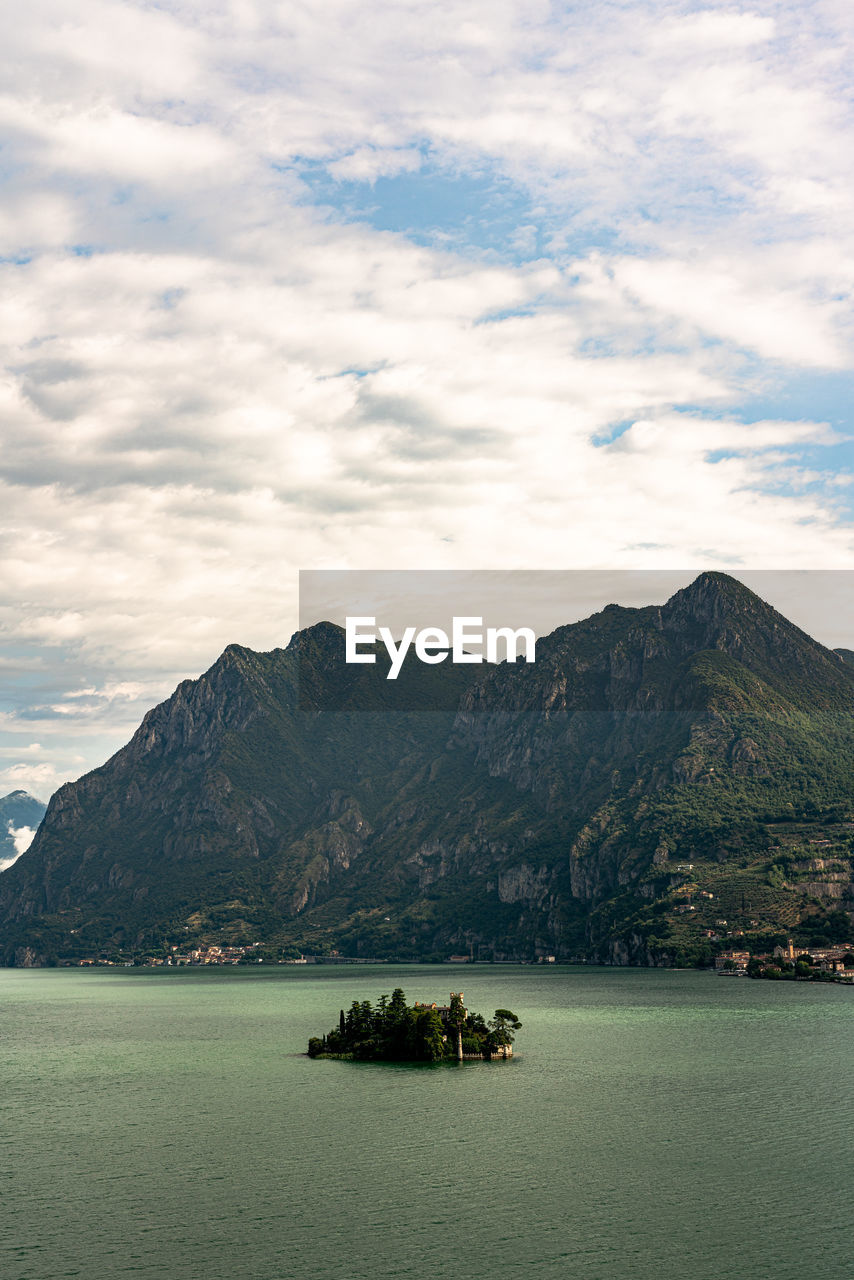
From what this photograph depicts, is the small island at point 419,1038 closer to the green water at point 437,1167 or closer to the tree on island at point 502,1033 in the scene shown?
the tree on island at point 502,1033

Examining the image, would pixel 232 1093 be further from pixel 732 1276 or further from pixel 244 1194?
pixel 732 1276

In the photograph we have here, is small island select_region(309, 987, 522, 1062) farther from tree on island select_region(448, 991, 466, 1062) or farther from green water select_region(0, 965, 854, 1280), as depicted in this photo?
green water select_region(0, 965, 854, 1280)

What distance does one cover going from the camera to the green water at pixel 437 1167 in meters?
70.3

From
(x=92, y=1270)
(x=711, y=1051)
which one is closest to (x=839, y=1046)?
(x=711, y=1051)

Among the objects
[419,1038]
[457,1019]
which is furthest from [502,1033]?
[419,1038]

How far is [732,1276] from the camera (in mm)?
66562

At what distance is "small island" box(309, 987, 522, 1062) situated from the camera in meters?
154

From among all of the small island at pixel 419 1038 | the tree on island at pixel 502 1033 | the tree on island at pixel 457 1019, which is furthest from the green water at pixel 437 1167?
the tree on island at pixel 457 1019

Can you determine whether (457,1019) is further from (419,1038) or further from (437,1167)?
(437,1167)

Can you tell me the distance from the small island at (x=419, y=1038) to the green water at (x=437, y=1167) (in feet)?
18.1

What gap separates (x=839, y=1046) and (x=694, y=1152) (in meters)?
71.9

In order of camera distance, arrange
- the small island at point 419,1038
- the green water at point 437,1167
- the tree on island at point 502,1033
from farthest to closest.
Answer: the tree on island at point 502,1033, the small island at point 419,1038, the green water at point 437,1167

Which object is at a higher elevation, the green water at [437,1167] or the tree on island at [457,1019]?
the tree on island at [457,1019]

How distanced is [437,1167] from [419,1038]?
61809 mm
